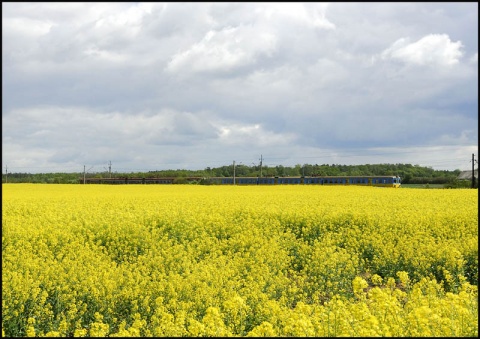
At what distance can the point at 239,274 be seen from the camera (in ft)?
35.1

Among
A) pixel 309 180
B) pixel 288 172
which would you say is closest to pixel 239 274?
pixel 309 180

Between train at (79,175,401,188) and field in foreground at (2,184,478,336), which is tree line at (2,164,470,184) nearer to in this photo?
train at (79,175,401,188)

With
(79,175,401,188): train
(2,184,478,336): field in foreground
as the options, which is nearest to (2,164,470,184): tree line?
(79,175,401,188): train

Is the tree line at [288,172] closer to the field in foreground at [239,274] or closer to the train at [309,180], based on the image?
the train at [309,180]

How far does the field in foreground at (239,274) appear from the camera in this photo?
6.46 metres

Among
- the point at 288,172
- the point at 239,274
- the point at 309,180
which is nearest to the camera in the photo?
the point at 239,274

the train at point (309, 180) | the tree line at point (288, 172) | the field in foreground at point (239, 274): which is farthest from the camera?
the tree line at point (288, 172)

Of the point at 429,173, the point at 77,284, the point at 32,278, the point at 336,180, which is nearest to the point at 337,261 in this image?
the point at 77,284

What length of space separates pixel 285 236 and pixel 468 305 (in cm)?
825

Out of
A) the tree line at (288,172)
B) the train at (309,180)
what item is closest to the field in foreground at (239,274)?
the train at (309,180)

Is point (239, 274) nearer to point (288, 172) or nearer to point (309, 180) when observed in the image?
point (309, 180)

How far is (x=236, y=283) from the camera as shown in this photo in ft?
31.5

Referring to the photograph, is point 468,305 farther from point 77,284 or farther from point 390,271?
point 77,284

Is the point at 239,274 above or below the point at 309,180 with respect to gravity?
below
